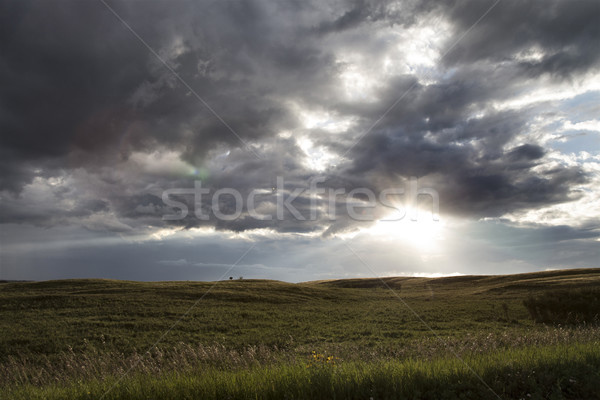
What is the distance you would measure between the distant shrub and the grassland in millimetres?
1735

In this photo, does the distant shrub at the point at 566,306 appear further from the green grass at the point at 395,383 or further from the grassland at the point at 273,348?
the green grass at the point at 395,383

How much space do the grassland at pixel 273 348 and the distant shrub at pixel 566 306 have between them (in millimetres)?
1735

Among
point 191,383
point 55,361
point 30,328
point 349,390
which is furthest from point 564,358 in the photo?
point 30,328

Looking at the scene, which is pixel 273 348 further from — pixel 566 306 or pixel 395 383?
pixel 566 306

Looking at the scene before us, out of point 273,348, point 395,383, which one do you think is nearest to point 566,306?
point 273,348

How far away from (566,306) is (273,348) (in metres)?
21.6

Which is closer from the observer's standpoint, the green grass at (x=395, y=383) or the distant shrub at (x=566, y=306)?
the green grass at (x=395, y=383)

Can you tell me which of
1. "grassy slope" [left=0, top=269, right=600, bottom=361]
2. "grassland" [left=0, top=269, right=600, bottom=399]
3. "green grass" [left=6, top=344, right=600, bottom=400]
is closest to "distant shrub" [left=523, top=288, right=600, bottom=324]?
"grassy slope" [left=0, top=269, right=600, bottom=361]

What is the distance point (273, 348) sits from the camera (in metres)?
20.6

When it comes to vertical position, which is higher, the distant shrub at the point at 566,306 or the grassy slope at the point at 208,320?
the distant shrub at the point at 566,306

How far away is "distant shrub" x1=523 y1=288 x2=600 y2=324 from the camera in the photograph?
83.1 ft

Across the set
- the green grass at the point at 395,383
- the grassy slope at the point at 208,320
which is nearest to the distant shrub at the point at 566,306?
the grassy slope at the point at 208,320

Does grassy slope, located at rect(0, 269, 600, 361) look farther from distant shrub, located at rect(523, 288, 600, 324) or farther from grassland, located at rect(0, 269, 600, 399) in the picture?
distant shrub, located at rect(523, 288, 600, 324)

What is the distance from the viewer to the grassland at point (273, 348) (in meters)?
6.78
